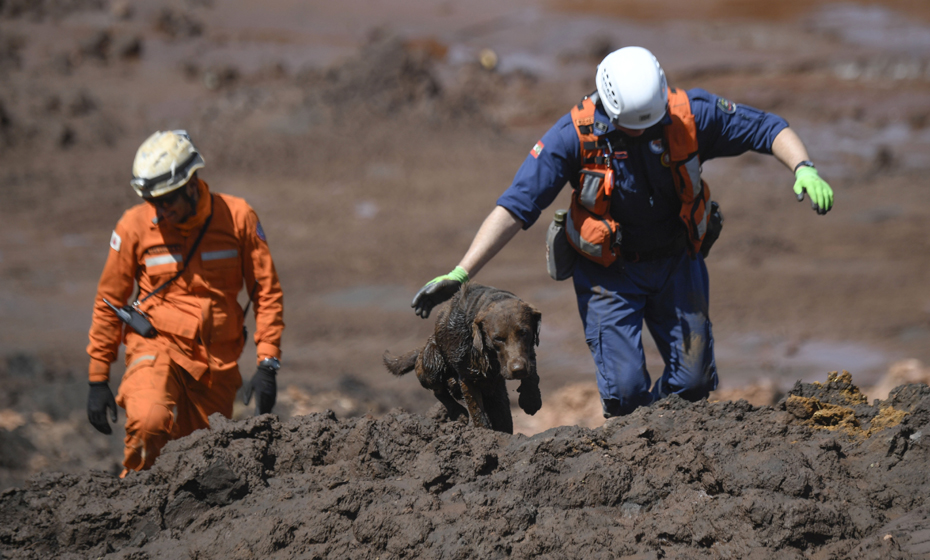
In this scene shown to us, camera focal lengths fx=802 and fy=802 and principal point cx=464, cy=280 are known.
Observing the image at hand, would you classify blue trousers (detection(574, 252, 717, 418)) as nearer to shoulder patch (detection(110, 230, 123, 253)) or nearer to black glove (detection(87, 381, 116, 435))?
shoulder patch (detection(110, 230, 123, 253))

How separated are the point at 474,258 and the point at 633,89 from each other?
1.03m

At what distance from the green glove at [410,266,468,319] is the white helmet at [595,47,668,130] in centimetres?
103

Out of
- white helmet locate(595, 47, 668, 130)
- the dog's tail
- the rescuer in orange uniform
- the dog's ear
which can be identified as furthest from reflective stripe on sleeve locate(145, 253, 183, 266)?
white helmet locate(595, 47, 668, 130)

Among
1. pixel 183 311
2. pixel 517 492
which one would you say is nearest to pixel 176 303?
pixel 183 311

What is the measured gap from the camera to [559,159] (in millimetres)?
3754

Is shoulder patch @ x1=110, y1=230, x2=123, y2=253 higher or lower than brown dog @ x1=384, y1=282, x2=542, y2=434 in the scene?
higher

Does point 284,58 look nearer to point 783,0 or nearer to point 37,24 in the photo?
point 37,24

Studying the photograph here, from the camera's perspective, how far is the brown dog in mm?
3170

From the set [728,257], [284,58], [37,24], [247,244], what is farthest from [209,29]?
[247,244]

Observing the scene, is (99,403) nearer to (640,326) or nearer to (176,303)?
(176,303)

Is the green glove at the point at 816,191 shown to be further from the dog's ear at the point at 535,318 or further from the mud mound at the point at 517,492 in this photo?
the dog's ear at the point at 535,318

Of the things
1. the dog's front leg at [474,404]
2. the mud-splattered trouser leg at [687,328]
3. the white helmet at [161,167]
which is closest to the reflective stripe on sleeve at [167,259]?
the white helmet at [161,167]

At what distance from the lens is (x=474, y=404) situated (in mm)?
3715

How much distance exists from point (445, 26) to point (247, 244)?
21721 mm
